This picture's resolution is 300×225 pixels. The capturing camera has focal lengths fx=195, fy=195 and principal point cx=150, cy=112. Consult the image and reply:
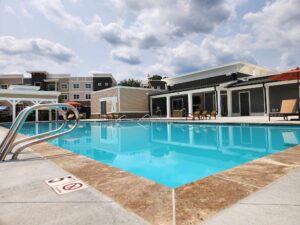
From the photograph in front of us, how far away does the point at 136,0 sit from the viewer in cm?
1043

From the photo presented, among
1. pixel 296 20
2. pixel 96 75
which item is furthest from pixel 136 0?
pixel 96 75

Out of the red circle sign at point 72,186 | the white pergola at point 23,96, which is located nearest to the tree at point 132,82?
the white pergola at point 23,96

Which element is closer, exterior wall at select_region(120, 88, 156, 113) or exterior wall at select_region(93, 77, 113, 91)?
exterior wall at select_region(120, 88, 156, 113)

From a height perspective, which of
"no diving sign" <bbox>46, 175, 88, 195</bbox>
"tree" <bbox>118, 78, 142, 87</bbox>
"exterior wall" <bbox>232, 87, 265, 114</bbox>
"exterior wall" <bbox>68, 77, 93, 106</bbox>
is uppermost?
"tree" <bbox>118, 78, 142, 87</bbox>

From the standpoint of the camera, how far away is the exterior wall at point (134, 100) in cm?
2205

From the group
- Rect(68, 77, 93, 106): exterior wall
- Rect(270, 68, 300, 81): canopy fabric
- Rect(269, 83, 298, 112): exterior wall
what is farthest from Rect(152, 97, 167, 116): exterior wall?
Rect(68, 77, 93, 106): exterior wall

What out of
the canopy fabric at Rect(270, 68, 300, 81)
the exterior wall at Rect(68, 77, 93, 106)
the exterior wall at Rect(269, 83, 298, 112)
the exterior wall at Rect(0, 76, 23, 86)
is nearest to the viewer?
the canopy fabric at Rect(270, 68, 300, 81)

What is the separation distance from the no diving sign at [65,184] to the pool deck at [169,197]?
0.25 ft

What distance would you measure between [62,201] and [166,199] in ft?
3.25

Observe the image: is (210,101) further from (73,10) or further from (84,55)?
(73,10)

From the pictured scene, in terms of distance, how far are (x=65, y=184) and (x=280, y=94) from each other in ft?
52.6

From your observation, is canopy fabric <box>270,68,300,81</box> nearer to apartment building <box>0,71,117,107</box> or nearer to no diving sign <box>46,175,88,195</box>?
no diving sign <box>46,175,88,195</box>

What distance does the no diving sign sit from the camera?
7.02ft

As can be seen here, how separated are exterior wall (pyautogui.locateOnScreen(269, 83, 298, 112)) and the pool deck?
1353 centimetres
